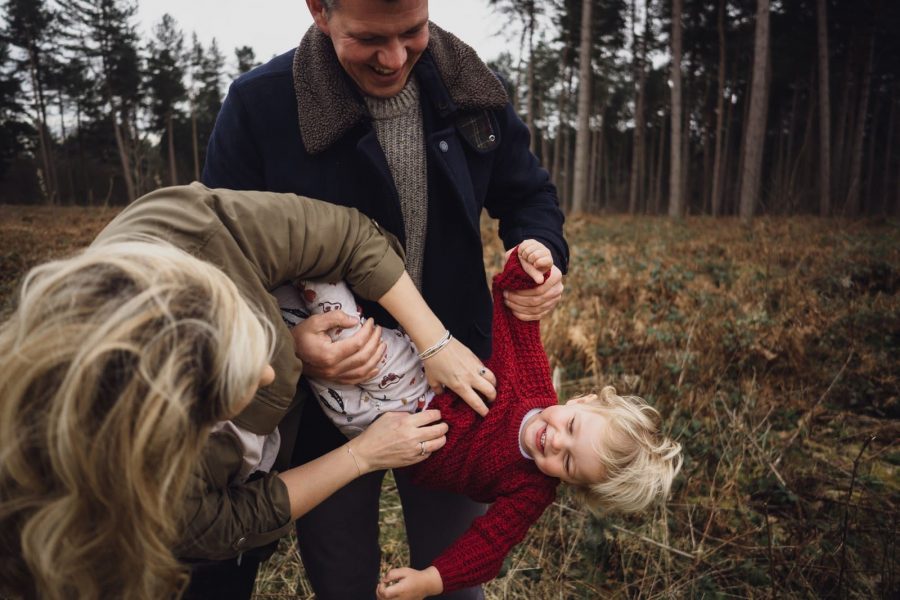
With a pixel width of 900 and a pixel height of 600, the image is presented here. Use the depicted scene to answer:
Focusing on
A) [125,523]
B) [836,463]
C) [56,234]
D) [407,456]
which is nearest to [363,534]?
[407,456]

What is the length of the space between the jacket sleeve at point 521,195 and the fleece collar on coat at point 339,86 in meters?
0.15

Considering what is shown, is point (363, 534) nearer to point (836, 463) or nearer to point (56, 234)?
point (836, 463)

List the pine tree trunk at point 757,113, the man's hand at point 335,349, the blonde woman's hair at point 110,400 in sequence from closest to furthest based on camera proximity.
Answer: the blonde woman's hair at point 110,400, the man's hand at point 335,349, the pine tree trunk at point 757,113

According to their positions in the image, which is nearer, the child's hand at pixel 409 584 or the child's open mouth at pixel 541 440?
the child's hand at pixel 409 584

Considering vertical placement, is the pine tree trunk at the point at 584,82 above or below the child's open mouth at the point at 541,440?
above

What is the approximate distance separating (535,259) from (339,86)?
81 cm

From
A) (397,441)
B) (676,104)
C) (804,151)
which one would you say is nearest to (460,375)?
(397,441)

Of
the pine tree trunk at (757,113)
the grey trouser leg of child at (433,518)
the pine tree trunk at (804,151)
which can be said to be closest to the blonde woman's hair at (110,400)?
the grey trouser leg of child at (433,518)

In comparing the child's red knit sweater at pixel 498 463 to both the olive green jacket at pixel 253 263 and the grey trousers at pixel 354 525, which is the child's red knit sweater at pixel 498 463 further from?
the olive green jacket at pixel 253 263

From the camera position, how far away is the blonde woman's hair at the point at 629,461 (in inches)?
74.7

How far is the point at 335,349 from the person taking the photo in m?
1.57

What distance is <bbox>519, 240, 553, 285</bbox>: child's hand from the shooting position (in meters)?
1.80

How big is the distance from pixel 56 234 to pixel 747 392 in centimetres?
998

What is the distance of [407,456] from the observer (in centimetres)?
166
